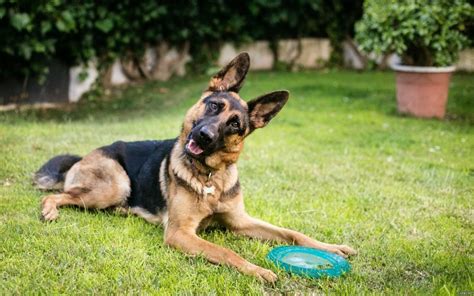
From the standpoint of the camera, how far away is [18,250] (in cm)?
325

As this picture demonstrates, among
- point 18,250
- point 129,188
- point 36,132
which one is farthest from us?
point 36,132

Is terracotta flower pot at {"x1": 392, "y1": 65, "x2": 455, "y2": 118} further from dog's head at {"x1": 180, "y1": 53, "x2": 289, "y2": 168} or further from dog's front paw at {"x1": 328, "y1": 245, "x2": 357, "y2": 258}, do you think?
dog's front paw at {"x1": 328, "y1": 245, "x2": 357, "y2": 258}

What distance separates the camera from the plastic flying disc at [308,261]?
122 inches

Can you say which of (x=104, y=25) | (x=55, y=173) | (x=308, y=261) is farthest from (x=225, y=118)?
(x=104, y=25)

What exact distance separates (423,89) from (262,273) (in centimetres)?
673

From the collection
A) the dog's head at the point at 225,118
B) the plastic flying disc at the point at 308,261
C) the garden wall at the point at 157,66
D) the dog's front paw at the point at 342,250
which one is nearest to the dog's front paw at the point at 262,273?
the plastic flying disc at the point at 308,261

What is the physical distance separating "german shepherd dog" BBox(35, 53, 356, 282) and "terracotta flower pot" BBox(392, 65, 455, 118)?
5630 millimetres

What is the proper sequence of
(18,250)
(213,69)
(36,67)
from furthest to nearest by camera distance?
(213,69) → (36,67) → (18,250)

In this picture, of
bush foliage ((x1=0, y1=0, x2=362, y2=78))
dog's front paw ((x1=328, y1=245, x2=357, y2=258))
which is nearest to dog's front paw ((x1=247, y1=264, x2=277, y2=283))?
dog's front paw ((x1=328, y1=245, x2=357, y2=258))

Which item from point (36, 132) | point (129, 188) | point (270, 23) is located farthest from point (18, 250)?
point (270, 23)

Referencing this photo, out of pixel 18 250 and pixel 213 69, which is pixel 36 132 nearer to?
pixel 18 250

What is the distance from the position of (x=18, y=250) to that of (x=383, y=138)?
5701 millimetres

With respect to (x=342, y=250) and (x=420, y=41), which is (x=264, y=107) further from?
(x=420, y=41)

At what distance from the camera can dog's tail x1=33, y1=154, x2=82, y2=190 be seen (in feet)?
14.9
